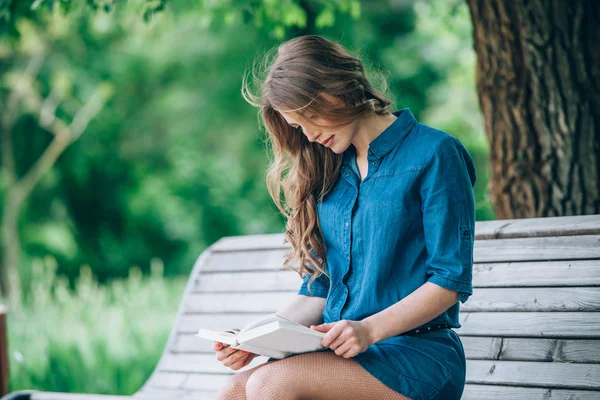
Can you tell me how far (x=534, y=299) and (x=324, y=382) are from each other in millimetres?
1010

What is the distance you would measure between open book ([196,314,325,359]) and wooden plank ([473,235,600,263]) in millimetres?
1059

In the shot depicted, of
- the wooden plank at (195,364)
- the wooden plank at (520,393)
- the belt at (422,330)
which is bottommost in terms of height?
the wooden plank at (195,364)

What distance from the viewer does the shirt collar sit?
6.89 ft

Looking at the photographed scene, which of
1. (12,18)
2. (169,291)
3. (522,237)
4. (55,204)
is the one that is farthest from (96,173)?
(522,237)

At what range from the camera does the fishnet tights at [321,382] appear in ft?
6.18

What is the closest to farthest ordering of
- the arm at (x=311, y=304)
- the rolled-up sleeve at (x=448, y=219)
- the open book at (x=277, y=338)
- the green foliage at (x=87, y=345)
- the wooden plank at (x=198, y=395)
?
1. the open book at (x=277, y=338)
2. the rolled-up sleeve at (x=448, y=219)
3. the arm at (x=311, y=304)
4. the wooden plank at (x=198, y=395)
5. the green foliage at (x=87, y=345)

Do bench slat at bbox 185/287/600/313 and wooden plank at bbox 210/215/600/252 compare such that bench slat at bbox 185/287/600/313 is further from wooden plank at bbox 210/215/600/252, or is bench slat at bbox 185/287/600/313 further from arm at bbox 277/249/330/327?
arm at bbox 277/249/330/327

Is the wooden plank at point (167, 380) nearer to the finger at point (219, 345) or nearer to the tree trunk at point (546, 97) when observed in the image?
the finger at point (219, 345)

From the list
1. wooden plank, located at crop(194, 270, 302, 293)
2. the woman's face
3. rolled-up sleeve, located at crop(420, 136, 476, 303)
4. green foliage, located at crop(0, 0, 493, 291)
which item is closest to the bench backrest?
wooden plank, located at crop(194, 270, 302, 293)

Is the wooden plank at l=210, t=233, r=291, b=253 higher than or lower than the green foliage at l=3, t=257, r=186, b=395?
higher

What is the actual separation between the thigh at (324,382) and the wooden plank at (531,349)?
0.79m

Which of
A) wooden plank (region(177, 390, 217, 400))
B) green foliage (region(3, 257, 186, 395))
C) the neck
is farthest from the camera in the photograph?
green foliage (region(3, 257, 186, 395))

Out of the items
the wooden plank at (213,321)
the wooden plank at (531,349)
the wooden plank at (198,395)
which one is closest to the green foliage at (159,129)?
the wooden plank at (213,321)

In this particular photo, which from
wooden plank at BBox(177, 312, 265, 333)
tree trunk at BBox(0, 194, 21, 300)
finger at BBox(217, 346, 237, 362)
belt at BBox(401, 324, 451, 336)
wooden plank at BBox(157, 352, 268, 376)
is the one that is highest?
belt at BBox(401, 324, 451, 336)
